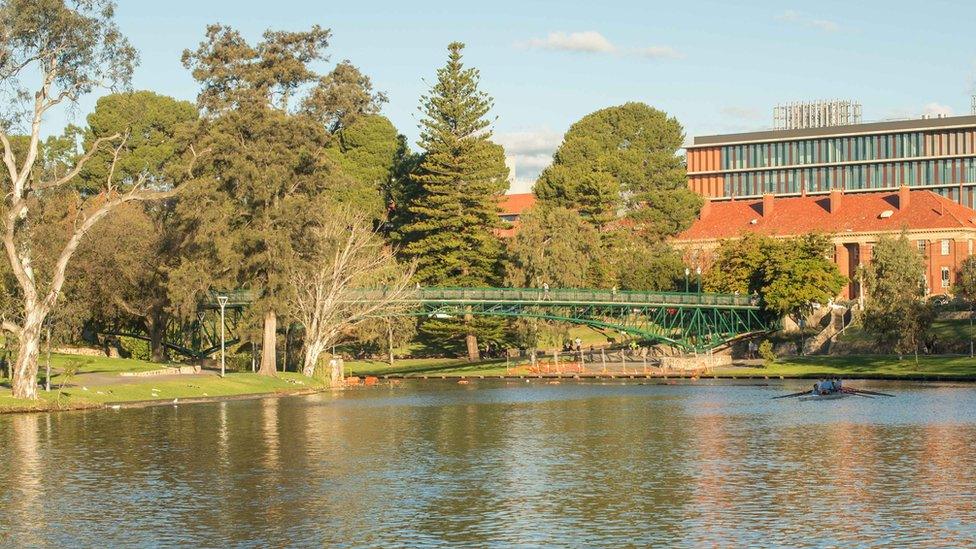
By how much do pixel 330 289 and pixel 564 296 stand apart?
2561 cm

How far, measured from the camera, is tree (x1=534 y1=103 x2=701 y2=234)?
144 metres

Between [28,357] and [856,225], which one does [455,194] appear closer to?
[856,225]

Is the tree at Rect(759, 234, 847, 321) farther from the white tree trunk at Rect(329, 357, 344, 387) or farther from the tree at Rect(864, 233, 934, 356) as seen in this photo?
the white tree trunk at Rect(329, 357, 344, 387)

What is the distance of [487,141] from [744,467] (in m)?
97.8

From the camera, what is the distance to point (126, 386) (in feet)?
250

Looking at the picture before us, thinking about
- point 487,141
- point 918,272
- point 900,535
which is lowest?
point 900,535

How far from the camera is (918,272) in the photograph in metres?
102

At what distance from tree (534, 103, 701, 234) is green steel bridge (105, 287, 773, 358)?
2047 cm

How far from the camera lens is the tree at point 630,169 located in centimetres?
14438

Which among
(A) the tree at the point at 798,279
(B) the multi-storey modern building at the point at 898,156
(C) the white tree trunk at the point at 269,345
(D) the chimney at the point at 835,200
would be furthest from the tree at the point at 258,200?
(B) the multi-storey modern building at the point at 898,156

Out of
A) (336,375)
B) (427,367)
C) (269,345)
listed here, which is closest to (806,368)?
(427,367)

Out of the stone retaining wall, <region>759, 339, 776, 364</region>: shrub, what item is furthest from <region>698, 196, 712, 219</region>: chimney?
the stone retaining wall

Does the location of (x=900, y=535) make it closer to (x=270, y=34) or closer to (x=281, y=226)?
(x=281, y=226)

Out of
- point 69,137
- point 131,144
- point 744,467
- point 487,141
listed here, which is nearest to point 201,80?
point 487,141
